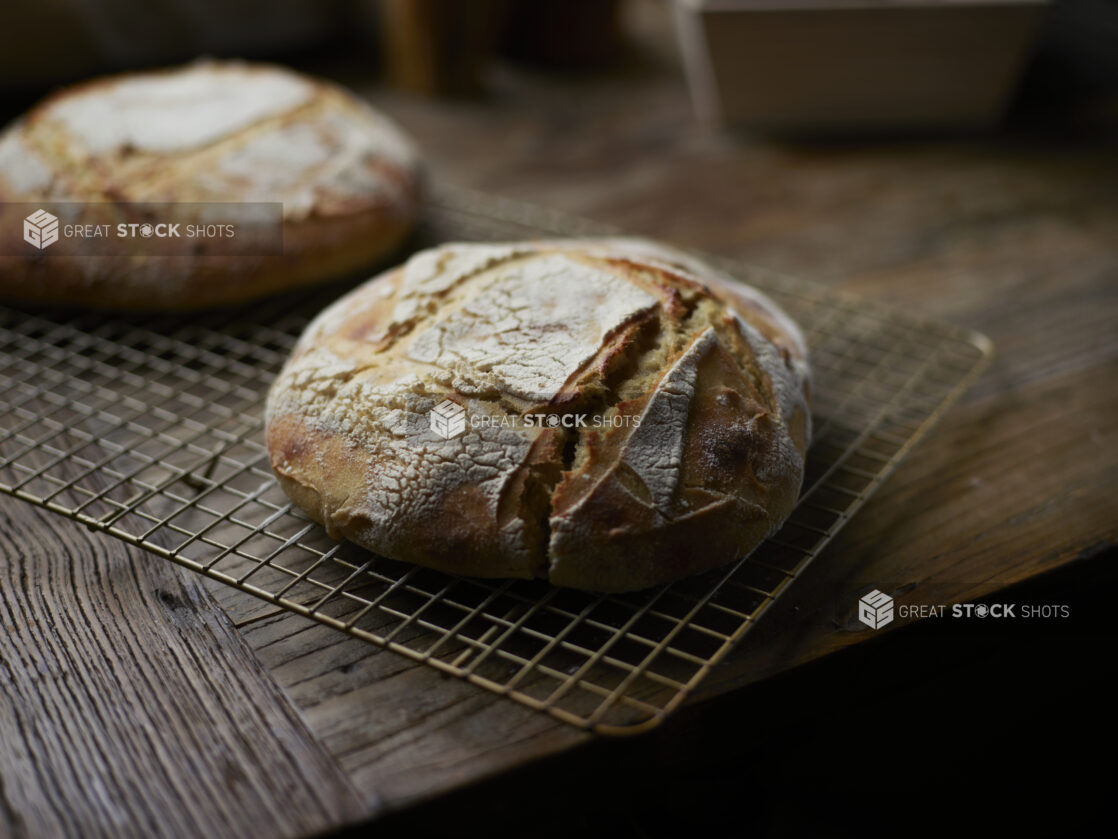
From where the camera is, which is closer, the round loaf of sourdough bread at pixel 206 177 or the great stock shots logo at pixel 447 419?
the great stock shots logo at pixel 447 419

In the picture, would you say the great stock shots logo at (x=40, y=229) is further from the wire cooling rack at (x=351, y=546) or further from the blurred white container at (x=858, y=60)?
the blurred white container at (x=858, y=60)

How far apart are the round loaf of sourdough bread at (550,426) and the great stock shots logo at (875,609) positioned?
5.6 inches

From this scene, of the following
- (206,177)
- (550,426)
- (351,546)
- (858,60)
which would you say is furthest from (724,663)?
(858,60)

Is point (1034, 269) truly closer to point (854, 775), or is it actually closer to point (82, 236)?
point (854, 775)

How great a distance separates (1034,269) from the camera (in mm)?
1976

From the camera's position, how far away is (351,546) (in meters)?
1.22

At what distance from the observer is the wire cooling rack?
1.06 meters

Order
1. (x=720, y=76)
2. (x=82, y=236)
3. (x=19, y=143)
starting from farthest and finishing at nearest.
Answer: (x=720, y=76)
(x=19, y=143)
(x=82, y=236)

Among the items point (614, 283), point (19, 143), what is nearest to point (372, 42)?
point (19, 143)

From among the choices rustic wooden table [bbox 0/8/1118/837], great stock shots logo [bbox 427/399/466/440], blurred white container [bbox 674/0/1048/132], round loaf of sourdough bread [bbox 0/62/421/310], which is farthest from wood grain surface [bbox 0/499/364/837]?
blurred white container [bbox 674/0/1048/132]

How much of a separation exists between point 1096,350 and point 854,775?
2.83 feet

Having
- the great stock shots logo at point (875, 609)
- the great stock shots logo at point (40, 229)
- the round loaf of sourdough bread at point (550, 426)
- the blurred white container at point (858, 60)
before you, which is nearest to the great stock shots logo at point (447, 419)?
the round loaf of sourdough bread at point (550, 426)

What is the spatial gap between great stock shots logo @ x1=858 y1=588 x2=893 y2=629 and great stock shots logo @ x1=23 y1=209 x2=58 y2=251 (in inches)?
55.7

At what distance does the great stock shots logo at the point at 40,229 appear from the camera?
1.67m
